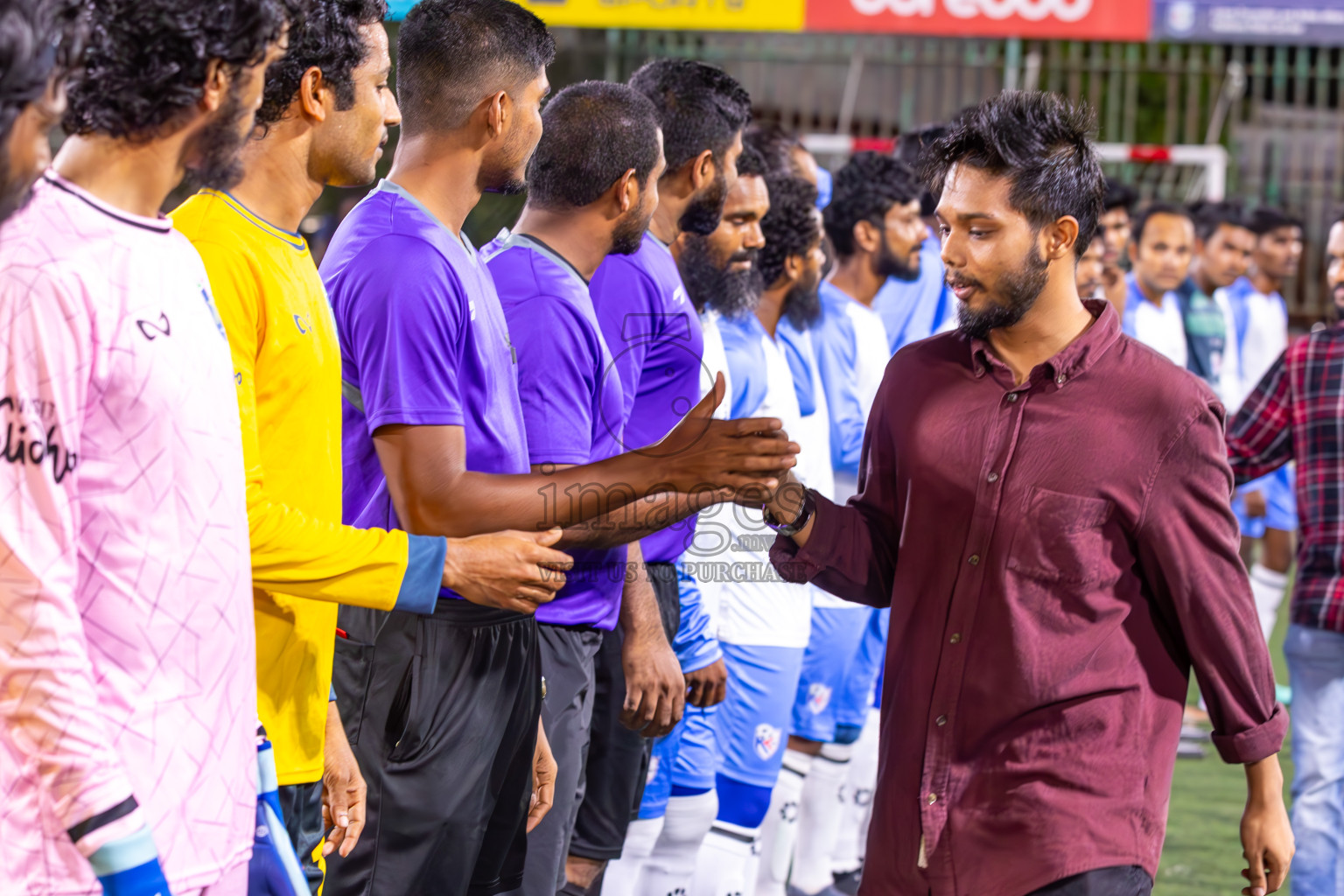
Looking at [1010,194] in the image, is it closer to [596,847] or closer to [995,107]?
[995,107]

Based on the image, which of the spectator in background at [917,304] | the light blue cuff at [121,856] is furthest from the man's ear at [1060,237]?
the spectator in background at [917,304]

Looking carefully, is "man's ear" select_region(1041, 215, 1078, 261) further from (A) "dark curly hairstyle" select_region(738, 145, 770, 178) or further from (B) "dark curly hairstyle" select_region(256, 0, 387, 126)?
(A) "dark curly hairstyle" select_region(738, 145, 770, 178)

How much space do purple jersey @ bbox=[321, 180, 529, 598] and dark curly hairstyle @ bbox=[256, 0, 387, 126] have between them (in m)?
0.24

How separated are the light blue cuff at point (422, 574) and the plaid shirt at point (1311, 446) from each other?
257 centimetres

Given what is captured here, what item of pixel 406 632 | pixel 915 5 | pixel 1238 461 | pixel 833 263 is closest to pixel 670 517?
pixel 406 632

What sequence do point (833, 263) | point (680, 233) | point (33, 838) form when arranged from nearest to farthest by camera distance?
point (33, 838) → point (680, 233) → point (833, 263)

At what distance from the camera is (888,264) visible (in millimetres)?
5602

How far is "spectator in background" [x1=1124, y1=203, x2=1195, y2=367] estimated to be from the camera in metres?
7.31

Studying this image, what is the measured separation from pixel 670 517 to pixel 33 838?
131cm

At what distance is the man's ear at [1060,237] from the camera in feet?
7.76

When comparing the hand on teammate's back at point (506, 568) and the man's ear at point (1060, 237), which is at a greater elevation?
the man's ear at point (1060, 237)

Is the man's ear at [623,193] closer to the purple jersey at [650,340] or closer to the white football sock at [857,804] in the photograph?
the purple jersey at [650,340]

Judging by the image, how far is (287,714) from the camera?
7.14 feet

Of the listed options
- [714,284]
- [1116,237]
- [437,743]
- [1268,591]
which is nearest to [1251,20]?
[1116,237]
